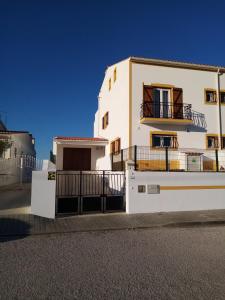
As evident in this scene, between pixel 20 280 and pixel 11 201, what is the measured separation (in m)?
8.50

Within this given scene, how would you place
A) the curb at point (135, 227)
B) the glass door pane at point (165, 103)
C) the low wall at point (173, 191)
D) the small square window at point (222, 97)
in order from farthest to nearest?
the small square window at point (222, 97) < the glass door pane at point (165, 103) < the low wall at point (173, 191) < the curb at point (135, 227)

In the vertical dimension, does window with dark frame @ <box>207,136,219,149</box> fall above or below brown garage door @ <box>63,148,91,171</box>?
above

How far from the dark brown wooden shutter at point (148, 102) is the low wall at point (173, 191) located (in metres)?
5.33

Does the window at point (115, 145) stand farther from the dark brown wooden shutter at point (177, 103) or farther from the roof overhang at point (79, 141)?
the dark brown wooden shutter at point (177, 103)

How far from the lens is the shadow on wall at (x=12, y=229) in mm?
7190

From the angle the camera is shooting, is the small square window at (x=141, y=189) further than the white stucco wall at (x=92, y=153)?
No

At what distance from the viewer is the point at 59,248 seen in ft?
20.3

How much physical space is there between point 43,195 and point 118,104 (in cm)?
961

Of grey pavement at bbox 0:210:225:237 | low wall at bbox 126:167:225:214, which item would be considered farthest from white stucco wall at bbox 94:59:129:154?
grey pavement at bbox 0:210:225:237

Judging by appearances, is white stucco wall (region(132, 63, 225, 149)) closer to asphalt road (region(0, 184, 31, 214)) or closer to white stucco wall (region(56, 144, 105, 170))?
white stucco wall (region(56, 144, 105, 170))

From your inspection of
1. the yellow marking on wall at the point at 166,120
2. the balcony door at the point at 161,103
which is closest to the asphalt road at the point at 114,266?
the yellow marking on wall at the point at 166,120

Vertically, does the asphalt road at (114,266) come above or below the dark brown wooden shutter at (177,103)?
below

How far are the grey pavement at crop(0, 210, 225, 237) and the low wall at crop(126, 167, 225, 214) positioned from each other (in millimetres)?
531

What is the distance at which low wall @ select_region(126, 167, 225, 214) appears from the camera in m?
10.4
